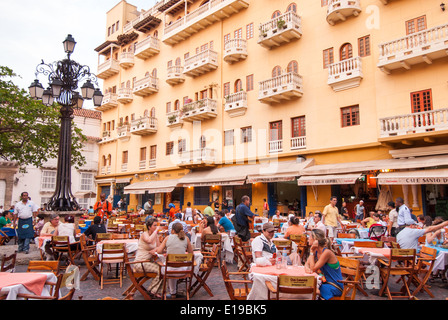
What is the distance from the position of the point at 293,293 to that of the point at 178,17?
28228mm

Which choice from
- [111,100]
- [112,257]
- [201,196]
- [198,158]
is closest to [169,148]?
[198,158]

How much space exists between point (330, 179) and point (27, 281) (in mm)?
13889

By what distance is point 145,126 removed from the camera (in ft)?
94.2

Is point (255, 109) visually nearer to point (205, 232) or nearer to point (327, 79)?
point (327, 79)

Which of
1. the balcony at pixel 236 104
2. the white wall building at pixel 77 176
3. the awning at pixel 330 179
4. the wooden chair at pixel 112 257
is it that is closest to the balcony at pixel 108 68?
the white wall building at pixel 77 176

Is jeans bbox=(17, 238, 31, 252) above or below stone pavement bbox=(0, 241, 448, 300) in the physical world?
above

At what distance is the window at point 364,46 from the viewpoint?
1692cm

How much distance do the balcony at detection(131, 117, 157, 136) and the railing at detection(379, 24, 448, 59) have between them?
19.1 metres

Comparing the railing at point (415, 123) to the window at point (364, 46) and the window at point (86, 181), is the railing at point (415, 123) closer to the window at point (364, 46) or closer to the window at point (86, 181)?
the window at point (364, 46)

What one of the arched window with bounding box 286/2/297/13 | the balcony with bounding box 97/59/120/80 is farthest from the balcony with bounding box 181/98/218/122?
the balcony with bounding box 97/59/120/80

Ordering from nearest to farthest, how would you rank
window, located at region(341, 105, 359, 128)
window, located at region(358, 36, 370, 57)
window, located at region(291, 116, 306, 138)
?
window, located at region(358, 36, 370, 57), window, located at region(341, 105, 359, 128), window, located at region(291, 116, 306, 138)

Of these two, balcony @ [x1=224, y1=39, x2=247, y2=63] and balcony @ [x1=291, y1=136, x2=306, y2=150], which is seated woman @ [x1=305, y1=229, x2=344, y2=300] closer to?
balcony @ [x1=291, y1=136, x2=306, y2=150]

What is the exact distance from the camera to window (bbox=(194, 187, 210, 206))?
24656 millimetres

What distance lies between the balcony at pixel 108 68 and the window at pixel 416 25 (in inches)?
1092
